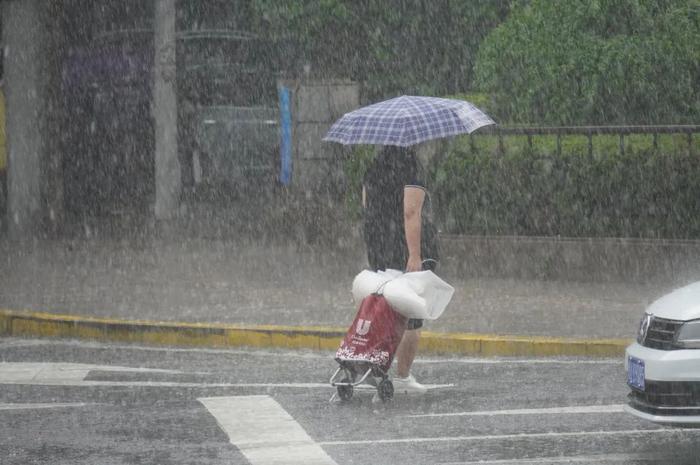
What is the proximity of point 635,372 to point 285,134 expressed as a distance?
56.8 feet

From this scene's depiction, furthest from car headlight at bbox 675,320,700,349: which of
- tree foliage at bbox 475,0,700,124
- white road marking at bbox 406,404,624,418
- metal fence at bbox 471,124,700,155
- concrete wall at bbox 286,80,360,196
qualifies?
concrete wall at bbox 286,80,360,196

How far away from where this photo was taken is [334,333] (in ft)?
40.1

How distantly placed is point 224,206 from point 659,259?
39.2 feet

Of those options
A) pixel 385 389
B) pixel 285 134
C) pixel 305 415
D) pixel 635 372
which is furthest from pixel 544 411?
pixel 285 134

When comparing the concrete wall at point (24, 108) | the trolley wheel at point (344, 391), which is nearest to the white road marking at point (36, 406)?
the trolley wheel at point (344, 391)

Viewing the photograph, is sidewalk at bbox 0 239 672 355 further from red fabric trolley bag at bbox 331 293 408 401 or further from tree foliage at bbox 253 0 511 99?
tree foliage at bbox 253 0 511 99

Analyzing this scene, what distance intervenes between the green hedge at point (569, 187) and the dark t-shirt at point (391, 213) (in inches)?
244

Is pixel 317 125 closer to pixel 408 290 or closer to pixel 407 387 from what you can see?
pixel 407 387

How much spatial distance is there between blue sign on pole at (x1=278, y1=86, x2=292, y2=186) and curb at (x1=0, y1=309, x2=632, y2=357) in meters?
10.0

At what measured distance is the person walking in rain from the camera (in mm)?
9820

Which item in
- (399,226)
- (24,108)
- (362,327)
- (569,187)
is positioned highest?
(24,108)

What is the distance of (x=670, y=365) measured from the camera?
732cm

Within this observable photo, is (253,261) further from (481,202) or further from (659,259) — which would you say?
(659,259)

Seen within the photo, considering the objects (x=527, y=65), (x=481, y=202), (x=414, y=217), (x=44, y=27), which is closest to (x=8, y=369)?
(x=414, y=217)
